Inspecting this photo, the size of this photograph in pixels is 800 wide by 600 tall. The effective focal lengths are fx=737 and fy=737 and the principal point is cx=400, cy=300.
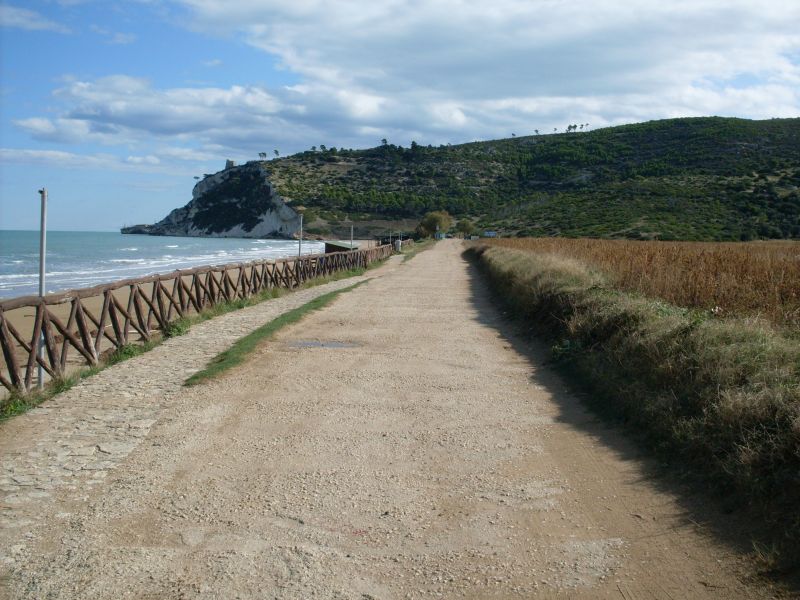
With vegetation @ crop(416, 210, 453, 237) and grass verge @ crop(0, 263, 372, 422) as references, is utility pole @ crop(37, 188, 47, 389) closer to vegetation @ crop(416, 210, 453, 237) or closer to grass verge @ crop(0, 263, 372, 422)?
grass verge @ crop(0, 263, 372, 422)

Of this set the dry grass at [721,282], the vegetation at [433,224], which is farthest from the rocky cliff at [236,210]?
the dry grass at [721,282]

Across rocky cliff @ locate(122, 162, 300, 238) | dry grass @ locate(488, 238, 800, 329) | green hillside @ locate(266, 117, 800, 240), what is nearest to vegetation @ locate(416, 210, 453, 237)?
green hillside @ locate(266, 117, 800, 240)

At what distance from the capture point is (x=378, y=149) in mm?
144000

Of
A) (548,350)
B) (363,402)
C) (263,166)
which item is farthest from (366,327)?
(263,166)

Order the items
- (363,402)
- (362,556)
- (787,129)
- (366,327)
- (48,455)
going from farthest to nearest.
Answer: (787,129) < (366,327) < (363,402) < (48,455) < (362,556)

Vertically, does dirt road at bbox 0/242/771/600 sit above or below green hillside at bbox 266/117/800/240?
below

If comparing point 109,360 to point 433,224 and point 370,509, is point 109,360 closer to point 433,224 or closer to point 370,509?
point 370,509

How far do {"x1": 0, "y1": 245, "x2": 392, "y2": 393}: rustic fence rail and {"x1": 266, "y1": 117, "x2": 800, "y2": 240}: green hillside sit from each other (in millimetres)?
33960

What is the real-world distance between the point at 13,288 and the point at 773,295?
90.6ft

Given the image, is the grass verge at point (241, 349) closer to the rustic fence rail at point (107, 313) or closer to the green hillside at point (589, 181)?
the rustic fence rail at point (107, 313)

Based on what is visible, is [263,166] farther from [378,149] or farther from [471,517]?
[471,517]

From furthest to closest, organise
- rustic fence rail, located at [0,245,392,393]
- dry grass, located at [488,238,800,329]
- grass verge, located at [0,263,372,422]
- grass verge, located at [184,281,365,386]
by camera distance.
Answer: grass verge, located at [184,281,365,386] → dry grass, located at [488,238,800,329] → rustic fence rail, located at [0,245,392,393] → grass verge, located at [0,263,372,422]

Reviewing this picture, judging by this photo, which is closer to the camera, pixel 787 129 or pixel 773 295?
pixel 773 295

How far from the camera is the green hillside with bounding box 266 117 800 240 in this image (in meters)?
57.8
